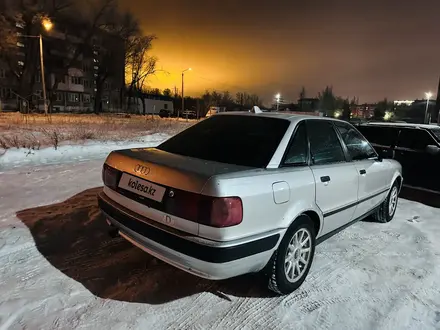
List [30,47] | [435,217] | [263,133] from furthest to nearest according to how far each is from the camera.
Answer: [30,47]
[435,217]
[263,133]

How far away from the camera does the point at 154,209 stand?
2682mm

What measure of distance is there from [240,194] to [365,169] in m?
2.34

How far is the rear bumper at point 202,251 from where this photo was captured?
2.38 meters

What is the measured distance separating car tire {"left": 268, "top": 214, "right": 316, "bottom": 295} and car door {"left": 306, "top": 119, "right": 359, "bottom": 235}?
0.29 meters

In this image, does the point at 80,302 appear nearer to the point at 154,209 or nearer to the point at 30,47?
the point at 154,209

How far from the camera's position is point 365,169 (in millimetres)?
4086

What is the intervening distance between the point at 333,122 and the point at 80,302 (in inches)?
126

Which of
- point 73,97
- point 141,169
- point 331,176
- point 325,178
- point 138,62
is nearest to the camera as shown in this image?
point 141,169

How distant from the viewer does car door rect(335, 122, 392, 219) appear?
Result: 3.99 meters

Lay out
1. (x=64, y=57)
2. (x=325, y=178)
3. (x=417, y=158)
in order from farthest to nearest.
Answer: (x=64, y=57)
(x=417, y=158)
(x=325, y=178)

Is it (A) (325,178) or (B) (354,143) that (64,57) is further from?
(A) (325,178)

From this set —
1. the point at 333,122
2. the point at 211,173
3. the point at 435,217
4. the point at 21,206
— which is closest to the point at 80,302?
the point at 211,173

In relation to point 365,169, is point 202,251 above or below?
below

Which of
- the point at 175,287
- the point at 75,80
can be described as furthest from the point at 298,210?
the point at 75,80
